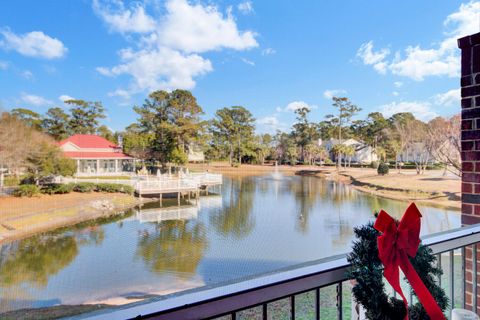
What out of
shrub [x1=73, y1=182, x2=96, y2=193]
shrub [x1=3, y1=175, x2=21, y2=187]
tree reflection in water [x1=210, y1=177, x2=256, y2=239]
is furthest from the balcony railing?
shrub [x1=73, y1=182, x2=96, y2=193]

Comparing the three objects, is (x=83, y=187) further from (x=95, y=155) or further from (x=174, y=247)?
(x=174, y=247)

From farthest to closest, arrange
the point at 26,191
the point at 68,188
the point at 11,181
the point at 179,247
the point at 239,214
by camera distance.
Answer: the point at 239,214 < the point at 68,188 < the point at 179,247 < the point at 26,191 < the point at 11,181

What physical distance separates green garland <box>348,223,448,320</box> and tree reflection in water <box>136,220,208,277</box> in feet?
15.6

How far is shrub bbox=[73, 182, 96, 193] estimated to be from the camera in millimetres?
7265

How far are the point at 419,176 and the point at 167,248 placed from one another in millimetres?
5434

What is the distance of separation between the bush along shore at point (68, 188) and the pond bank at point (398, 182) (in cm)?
374

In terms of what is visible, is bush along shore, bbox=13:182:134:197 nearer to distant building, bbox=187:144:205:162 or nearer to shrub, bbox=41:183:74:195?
shrub, bbox=41:183:74:195

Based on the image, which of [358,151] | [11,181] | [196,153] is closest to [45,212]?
[11,181]

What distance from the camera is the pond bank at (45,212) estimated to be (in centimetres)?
543

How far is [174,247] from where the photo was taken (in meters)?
6.52

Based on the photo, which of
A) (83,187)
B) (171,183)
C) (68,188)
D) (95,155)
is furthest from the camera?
(171,183)

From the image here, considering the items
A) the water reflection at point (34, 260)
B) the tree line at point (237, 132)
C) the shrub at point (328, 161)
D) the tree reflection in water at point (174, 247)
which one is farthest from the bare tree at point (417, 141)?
the water reflection at point (34, 260)

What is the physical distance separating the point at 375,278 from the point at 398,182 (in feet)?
16.6

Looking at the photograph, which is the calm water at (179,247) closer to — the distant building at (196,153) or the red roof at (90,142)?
the distant building at (196,153)
